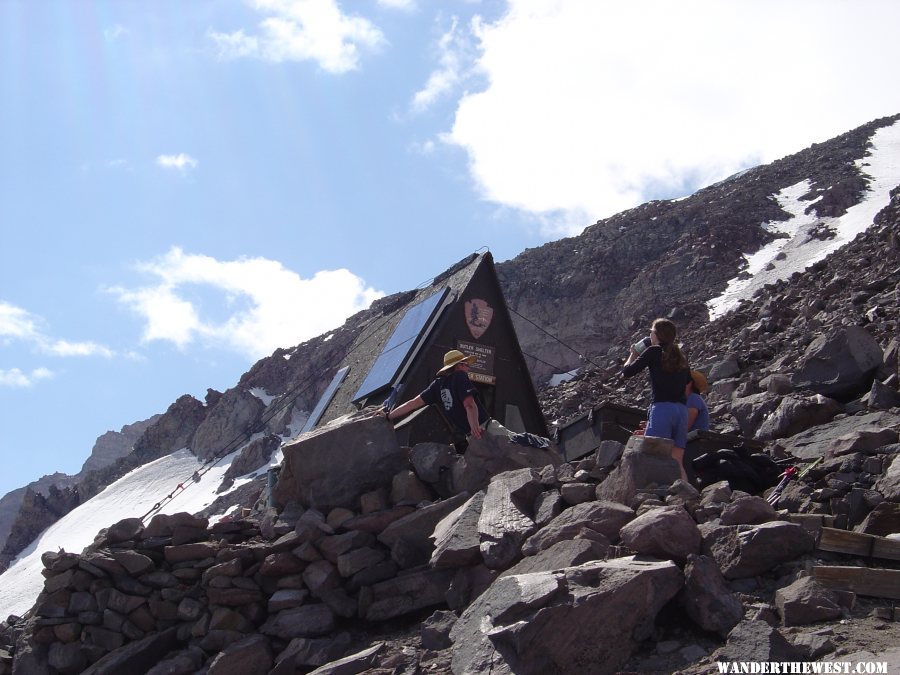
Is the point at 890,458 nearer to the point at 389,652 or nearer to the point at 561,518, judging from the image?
the point at 561,518

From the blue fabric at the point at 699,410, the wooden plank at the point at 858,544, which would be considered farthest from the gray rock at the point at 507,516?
the blue fabric at the point at 699,410

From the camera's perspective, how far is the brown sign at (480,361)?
1670cm

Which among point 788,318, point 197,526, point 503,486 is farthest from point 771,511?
point 788,318

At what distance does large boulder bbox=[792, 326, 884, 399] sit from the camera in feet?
35.0

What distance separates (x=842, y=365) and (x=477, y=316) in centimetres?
764

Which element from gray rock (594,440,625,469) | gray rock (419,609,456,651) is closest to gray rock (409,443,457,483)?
gray rock (594,440,625,469)

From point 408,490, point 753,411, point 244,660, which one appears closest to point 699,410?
point 753,411

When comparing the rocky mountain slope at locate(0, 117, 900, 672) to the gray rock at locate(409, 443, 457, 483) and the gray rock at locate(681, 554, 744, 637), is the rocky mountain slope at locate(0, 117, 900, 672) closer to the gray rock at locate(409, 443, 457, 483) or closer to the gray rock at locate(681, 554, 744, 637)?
the gray rock at locate(681, 554, 744, 637)

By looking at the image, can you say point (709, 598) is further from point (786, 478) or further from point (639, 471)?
point (786, 478)

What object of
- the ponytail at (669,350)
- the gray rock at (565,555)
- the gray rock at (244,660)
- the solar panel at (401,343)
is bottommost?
the gray rock at (244,660)

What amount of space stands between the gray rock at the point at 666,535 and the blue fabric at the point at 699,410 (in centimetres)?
347

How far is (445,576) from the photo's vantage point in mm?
6777

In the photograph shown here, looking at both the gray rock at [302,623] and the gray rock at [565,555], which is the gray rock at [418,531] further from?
the gray rock at [565,555]

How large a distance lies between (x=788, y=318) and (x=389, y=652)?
15000mm
